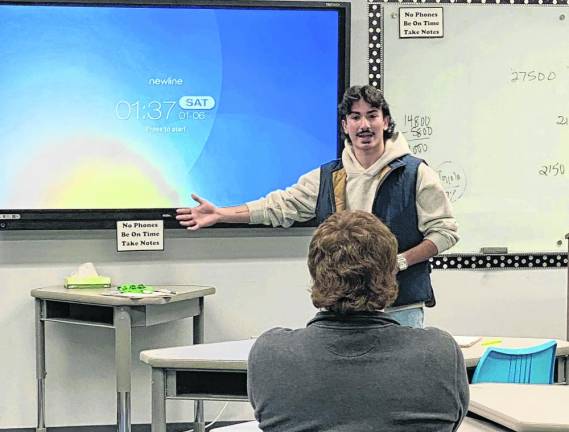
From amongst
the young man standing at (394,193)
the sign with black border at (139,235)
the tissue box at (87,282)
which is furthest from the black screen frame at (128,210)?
the young man standing at (394,193)

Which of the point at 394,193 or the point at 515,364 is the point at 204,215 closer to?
the point at 394,193

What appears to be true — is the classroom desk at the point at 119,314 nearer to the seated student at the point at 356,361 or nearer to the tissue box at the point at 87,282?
the tissue box at the point at 87,282

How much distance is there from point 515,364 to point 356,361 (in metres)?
1.10

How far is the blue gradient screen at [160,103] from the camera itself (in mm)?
4223

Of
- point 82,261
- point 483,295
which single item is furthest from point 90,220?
point 483,295

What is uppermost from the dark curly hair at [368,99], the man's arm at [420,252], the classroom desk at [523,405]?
the dark curly hair at [368,99]

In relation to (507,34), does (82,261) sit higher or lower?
lower

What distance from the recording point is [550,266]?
15.4 feet

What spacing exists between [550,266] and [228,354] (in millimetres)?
2434

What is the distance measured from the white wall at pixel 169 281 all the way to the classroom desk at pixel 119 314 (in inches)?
6.6

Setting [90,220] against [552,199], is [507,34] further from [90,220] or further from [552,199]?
[90,220]

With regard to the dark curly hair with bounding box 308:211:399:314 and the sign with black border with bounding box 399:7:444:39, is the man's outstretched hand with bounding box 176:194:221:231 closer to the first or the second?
the sign with black border with bounding box 399:7:444:39

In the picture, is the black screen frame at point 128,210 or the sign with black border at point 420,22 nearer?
the black screen frame at point 128,210

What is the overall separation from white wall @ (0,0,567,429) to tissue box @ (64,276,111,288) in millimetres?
178
